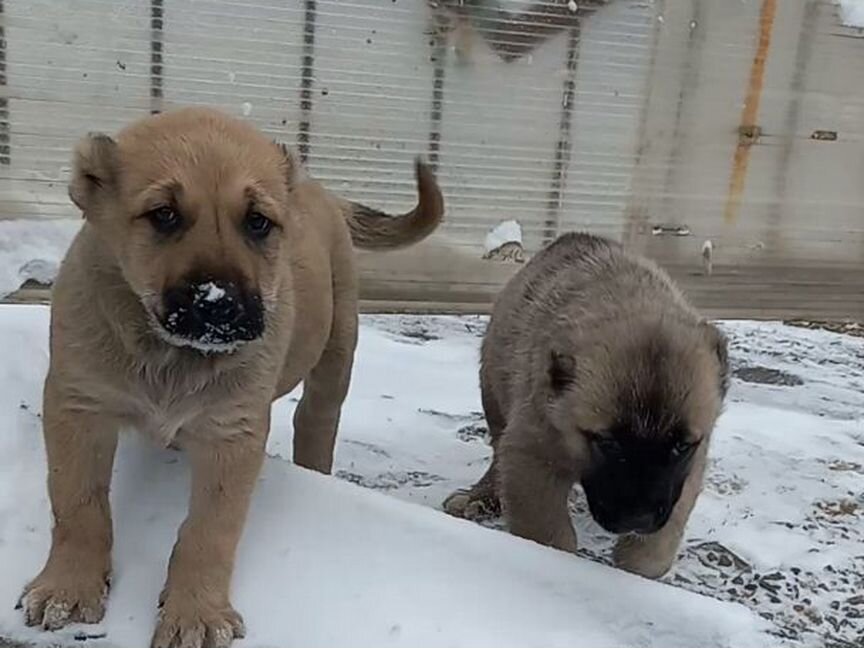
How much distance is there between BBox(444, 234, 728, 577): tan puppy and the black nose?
1116 mm

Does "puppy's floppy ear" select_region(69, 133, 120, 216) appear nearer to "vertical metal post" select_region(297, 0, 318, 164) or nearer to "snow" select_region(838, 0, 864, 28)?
"vertical metal post" select_region(297, 0, 318, 164)

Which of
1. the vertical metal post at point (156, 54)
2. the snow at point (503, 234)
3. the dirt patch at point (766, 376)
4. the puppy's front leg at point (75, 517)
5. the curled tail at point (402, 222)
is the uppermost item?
the vertical metal post at point (156, 54)

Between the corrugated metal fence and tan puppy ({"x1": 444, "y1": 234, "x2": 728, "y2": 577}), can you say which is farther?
the corrugated metal fence

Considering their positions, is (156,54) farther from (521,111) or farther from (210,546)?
(210,546)

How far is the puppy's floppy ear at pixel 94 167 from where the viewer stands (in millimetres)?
2764

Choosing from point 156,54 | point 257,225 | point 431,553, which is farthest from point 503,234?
point 257,225

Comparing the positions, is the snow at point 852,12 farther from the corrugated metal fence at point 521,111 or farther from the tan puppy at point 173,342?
the tan puppy at point 173,342

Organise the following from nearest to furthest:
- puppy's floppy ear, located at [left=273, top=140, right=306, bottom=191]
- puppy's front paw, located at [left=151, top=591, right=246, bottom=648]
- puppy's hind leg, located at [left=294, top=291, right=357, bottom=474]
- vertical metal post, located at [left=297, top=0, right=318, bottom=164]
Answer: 1. puppy's front paw, located at [left=151, top=591, right=246, bottom=648]
2. puppy's floppy ear, located at [left=273, top=140, right=306, bottom=191]
3. puppy's hind leg, located at [left=294, top=291, right=357, bottom=474]
4. vertical metal post, located at [left=297, top=0, right=318, bottom=164]

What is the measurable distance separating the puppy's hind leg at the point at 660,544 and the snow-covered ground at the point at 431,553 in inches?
3.9

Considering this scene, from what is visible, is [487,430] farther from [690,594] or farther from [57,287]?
[57,287]

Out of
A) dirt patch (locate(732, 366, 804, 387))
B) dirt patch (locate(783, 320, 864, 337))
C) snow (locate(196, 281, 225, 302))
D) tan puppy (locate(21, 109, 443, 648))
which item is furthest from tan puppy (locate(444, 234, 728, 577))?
dirt patch (locate(783, 320, 864, 337))

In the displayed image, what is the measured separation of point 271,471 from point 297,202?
755 mm

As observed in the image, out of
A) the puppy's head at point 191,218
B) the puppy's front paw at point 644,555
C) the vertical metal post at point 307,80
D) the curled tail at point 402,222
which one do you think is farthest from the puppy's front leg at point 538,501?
the vertical metal post at point 307,80

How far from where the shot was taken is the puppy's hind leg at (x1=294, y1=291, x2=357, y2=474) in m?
3.96
